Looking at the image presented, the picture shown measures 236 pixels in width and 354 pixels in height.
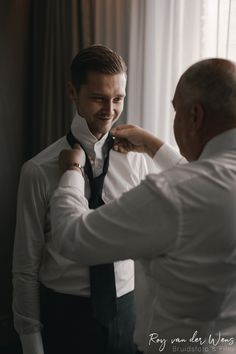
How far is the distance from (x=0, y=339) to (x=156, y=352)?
1.75 metres

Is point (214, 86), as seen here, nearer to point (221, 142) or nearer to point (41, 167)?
point (221, 142)

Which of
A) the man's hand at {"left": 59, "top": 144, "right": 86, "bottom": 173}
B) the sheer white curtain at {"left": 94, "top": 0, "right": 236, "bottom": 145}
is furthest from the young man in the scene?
the sheer white curtain at {"left": 94, "top": 0, "right": 236, "bottom": 145}

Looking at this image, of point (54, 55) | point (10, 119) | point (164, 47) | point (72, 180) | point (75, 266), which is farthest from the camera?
point (10, 119)

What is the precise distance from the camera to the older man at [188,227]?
0.86 m

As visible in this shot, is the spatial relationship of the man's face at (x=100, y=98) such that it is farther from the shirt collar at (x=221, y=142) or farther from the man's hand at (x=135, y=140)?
the shirt collar at (x=221, y=142)

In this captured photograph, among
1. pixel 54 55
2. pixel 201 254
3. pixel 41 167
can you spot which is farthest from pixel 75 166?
pixel 54 55

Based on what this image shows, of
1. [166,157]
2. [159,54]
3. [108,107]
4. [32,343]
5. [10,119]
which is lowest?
[32,343]

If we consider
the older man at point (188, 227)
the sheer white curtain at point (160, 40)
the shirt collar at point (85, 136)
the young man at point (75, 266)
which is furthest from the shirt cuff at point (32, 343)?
the sheer white curtain at point (160, 40)

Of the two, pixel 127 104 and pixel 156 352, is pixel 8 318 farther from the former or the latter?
pixel 156 352

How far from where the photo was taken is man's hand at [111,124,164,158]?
140cm

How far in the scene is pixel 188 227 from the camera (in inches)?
33.9

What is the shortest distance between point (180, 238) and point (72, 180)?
34 cm

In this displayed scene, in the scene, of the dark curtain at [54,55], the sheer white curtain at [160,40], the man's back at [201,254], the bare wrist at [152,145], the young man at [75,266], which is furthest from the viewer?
the dark curtain at [54,55]

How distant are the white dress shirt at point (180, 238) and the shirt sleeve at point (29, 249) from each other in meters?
0.32
